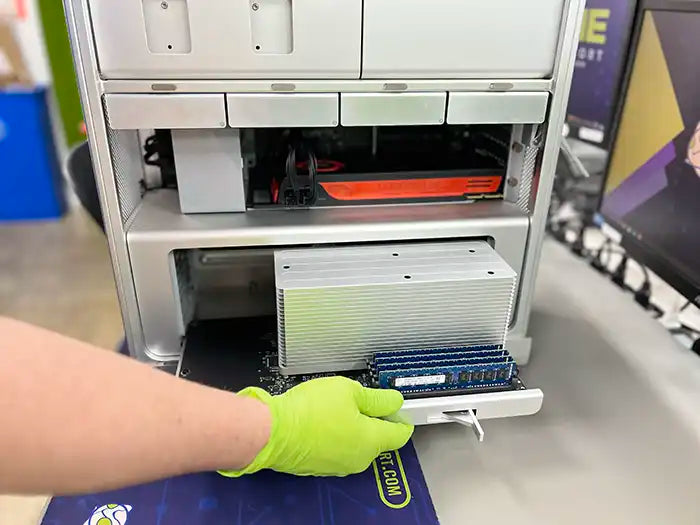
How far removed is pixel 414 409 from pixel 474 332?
0.56 ft

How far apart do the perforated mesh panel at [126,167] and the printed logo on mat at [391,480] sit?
491 mm

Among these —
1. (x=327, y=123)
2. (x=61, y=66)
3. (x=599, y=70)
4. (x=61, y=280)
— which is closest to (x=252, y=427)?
(x=327, y=123)

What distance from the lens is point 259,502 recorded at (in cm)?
68

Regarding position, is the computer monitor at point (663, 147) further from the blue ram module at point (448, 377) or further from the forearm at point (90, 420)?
the forearm at point (90, 420)

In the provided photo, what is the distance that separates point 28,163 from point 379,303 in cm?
231

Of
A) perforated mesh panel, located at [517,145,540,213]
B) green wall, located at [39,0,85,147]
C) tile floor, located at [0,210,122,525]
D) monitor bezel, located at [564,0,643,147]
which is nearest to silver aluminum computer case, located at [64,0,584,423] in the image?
perforated mesh panel, located at [517,145,540,213]

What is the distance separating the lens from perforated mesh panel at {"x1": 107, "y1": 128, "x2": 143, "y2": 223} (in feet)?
2.53

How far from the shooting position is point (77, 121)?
2.62 meters

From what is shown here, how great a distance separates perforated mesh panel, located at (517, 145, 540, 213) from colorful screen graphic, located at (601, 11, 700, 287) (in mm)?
287

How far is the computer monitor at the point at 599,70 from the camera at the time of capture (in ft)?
3.76

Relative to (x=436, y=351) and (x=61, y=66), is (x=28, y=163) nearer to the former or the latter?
(x=61, y=66)

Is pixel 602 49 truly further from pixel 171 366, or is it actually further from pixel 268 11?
pixel 171 366

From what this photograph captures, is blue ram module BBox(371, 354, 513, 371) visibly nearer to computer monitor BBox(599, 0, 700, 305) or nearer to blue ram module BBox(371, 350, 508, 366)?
blue ram module BBox(371, 350, 508, 366)

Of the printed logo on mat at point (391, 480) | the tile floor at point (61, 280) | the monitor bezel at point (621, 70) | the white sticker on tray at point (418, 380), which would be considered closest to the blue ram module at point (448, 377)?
the white sticker on tray at point (418, 380)
